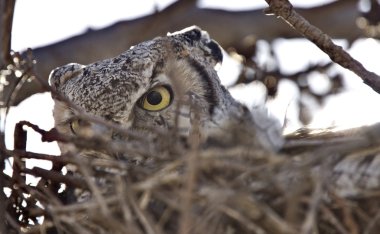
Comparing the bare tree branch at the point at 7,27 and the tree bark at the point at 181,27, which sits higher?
the bare tree branch at the point at 7,27

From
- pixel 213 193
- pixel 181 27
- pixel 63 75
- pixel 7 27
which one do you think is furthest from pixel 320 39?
pixel 181 27

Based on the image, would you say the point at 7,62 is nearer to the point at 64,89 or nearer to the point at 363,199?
the point at 64,89

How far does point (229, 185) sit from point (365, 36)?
2576 mm

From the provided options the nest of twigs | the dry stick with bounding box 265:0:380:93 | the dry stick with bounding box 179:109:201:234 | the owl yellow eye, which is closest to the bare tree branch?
the nest of twigs

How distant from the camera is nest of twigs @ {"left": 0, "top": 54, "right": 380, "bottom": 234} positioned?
92.4 inches

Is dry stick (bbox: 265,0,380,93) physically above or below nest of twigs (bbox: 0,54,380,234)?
above

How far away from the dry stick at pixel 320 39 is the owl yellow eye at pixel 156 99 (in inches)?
27.5

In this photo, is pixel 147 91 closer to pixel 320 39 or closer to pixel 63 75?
pixel 63 75

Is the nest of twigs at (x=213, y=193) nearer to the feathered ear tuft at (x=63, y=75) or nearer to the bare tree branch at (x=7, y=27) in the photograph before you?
the bare tree branch at (x=7, y=27)

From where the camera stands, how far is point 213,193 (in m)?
2.39

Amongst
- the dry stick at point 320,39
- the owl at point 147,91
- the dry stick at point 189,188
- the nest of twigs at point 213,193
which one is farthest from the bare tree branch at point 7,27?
the dry stick at point 189,188

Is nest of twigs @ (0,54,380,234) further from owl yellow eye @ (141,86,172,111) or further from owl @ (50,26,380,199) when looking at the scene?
owl yellow eye @ (141,86,172,111)

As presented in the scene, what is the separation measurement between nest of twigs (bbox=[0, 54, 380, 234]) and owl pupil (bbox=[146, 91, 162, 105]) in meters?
0.88

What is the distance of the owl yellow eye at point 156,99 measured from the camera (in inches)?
141
